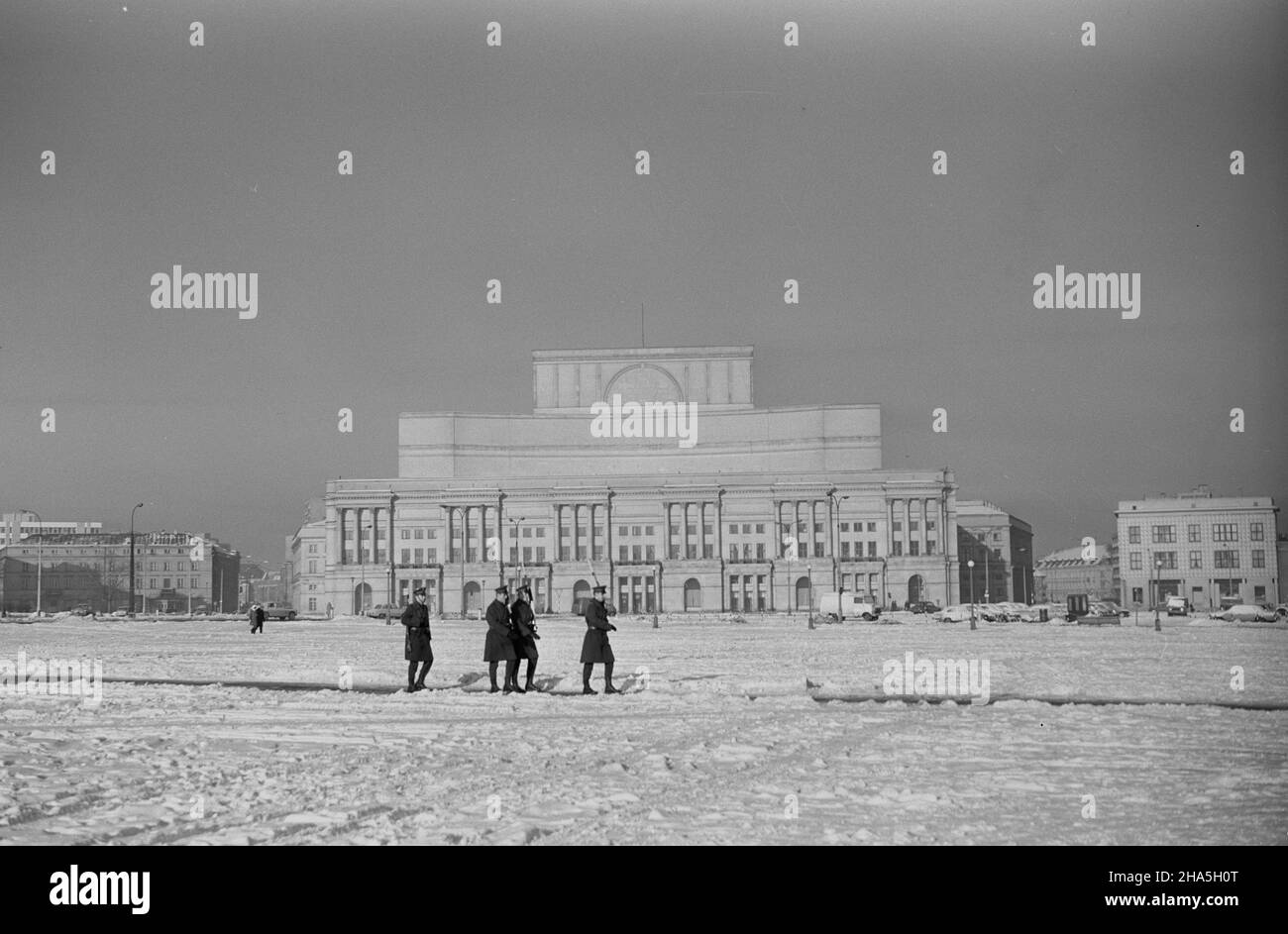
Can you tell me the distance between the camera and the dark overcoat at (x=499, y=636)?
18484 mm

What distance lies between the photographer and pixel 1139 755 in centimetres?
1173

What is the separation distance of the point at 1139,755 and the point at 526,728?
6.05 metres

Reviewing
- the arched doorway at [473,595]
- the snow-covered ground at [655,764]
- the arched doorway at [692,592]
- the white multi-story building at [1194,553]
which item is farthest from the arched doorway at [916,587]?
the snow-covered ground at [655,764]

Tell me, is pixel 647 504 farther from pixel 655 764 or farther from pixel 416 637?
pixel 655 764

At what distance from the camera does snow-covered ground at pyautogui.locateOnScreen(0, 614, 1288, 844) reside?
8.78 metres

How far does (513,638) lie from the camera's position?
18672 mm

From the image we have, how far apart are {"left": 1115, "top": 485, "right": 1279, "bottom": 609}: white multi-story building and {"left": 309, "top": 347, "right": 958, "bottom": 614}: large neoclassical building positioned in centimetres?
2967

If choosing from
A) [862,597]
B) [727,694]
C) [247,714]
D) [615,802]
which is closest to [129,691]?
[247,714]

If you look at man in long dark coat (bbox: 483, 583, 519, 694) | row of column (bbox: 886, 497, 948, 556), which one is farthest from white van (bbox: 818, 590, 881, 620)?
man in long dark coat (bbox: 483, 583, 519, 694)

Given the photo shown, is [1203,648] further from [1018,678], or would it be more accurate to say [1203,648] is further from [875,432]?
[875,432]

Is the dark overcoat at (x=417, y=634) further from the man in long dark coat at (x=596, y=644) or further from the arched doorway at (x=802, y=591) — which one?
the arched doorway at (x=802, y=591)

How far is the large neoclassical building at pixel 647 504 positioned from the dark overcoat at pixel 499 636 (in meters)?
81.3

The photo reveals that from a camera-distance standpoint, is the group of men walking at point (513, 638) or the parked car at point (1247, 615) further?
the parked car at point (1247, 615)

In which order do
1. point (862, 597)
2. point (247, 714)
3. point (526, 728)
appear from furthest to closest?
point (862, 597) → point (247, 714) → point (526, 728)
